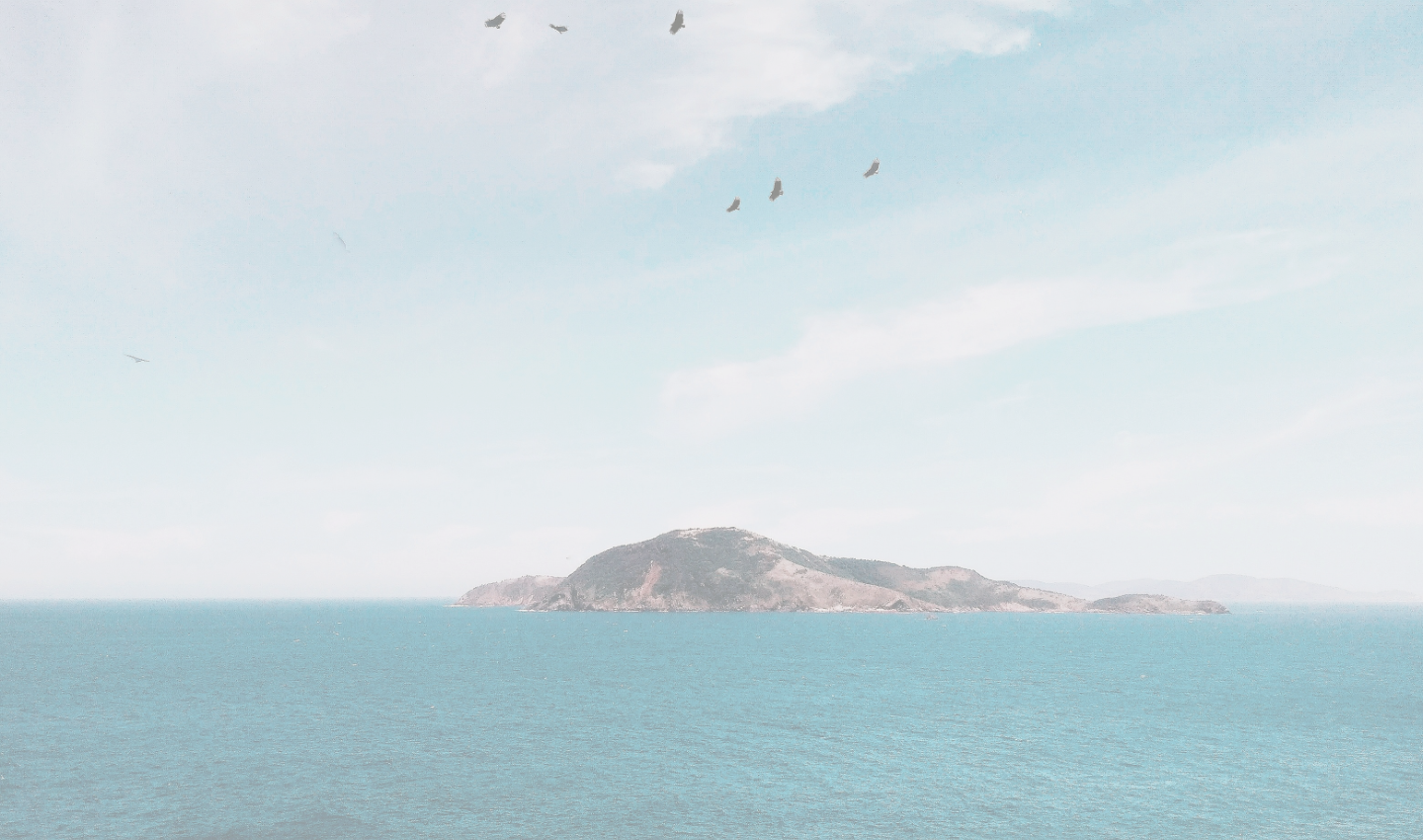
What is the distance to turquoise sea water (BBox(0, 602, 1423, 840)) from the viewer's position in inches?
2200

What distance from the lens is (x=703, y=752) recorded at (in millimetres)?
75250

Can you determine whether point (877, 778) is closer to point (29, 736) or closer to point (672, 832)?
point (672, 832)

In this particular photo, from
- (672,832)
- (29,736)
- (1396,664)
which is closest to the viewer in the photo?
(672,832)

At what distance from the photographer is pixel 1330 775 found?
6881 cm

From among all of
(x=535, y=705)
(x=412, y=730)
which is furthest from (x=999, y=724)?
(x=412, y=730)

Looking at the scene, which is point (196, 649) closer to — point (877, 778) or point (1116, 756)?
point (877, 778)

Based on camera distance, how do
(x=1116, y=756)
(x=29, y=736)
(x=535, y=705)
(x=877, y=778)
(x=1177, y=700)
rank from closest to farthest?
(x=877, y=778) → (x=1116, y=756) → (x=29, y=736) → (x=535, y=705) → (x=1177, y=700)

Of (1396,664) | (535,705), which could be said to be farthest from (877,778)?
(1396,664)

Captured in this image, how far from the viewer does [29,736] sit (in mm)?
80875

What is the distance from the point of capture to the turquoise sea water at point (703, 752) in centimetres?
5588

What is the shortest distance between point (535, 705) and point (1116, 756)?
234 ft

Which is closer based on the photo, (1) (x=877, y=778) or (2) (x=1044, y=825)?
(2) (x=1044, y=825)

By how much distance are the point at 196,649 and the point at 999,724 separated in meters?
187

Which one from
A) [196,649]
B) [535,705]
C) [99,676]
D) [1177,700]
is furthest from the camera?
[196,649]
